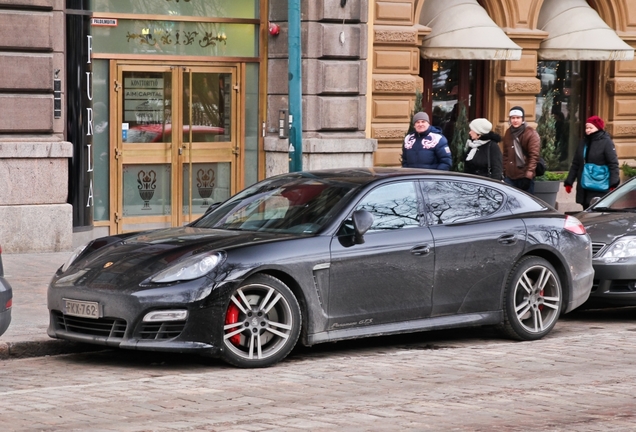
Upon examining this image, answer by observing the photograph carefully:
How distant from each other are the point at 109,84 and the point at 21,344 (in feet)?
25.9

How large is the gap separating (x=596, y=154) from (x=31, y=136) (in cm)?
670

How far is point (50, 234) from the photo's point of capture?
15250 mm

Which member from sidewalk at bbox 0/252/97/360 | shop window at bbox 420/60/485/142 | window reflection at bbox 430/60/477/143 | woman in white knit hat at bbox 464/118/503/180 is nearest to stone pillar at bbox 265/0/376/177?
shop window at bbox 420/60/485/142

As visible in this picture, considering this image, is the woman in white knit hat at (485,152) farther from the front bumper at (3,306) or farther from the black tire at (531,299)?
the front bumper at (3,306)

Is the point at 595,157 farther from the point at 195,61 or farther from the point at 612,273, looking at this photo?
the point at 195,61

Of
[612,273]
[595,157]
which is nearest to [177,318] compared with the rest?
[612,273]

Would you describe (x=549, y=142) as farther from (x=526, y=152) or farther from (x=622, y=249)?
(x=622, y=249)

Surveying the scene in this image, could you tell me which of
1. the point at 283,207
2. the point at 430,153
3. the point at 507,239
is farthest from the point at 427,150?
the point at 283,207

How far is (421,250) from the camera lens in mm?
9492

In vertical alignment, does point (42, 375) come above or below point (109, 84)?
below

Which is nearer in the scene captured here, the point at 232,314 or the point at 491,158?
the point at 232,314

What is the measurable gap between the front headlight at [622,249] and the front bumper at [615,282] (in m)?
0.06

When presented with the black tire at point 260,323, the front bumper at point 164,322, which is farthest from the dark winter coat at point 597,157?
the front bumper at point 164,322

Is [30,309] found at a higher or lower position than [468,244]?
lower
